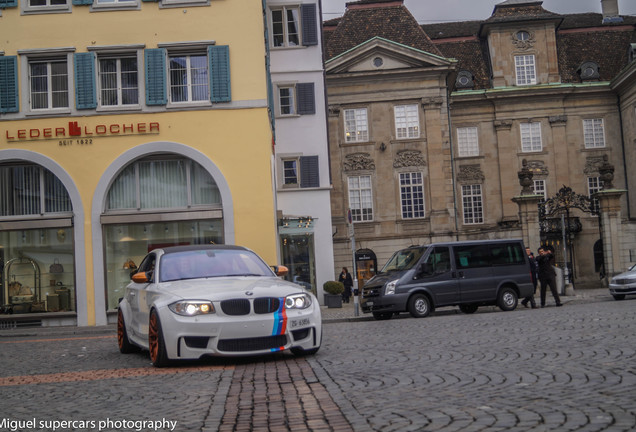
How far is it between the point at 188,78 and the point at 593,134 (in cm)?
3434

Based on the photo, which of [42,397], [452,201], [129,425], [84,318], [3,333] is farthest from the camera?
[452,201]

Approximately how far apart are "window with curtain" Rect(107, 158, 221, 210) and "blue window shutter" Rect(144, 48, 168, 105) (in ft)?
6.26

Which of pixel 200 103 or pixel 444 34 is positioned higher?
pixel 444 34

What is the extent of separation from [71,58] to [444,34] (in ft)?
123

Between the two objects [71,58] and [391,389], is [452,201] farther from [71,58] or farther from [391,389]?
[391,389]

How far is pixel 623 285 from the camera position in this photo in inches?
1102

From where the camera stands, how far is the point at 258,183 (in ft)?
81.1

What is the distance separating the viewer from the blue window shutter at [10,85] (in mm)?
24547

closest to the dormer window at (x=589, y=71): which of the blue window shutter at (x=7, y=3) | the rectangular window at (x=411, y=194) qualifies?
the rectangular window at (x=411, y=194)

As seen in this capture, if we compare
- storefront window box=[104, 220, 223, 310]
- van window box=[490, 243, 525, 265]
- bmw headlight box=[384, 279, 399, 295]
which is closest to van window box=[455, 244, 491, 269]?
van window box=[490, 243, 525, 265]

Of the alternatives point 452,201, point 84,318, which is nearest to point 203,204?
point 84,318

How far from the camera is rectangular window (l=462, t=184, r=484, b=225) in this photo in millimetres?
51156

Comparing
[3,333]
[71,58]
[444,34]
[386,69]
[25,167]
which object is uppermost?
[444,34]

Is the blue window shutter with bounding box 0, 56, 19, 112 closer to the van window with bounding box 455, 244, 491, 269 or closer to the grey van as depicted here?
the grey van
